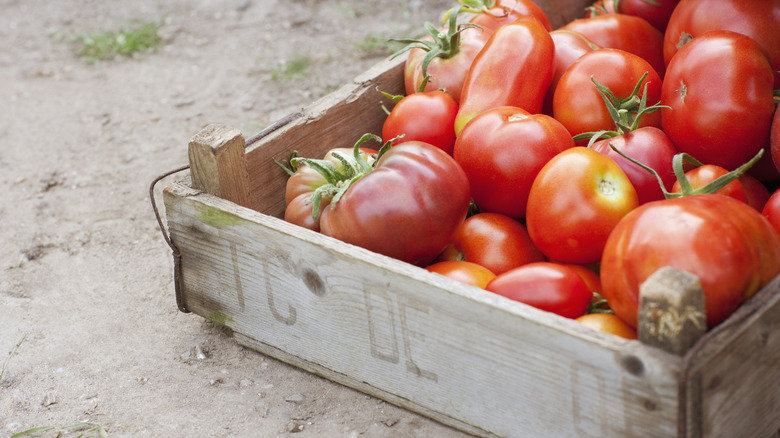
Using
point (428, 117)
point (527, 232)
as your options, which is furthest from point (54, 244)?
point (527, 232)

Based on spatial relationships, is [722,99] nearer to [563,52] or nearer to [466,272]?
[563,52]

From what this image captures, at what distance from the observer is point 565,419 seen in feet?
4.26

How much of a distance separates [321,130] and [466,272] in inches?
24.6

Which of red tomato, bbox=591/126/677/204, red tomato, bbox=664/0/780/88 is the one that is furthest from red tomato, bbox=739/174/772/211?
red tomato, bbox=664/0/780/88

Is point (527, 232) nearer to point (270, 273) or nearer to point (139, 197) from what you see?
point (270, 273)

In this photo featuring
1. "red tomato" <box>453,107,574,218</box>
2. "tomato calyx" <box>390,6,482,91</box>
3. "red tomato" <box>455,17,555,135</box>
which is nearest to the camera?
"red tomato" <box>453,107,574,218</box>

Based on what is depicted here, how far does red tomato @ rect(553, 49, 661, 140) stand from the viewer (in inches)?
65.0

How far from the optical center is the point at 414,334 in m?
1.43

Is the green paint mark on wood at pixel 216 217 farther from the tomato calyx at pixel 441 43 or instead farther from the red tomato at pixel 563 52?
the red tomato at pixel 563 52

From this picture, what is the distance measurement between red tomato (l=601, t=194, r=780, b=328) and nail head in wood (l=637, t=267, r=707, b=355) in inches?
2.2

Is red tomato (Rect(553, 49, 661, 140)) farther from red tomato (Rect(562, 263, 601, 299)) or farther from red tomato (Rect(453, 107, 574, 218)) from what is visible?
red tomato (Rect(562, 263, 601, 299))

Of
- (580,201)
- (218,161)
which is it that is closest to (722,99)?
(580,201)

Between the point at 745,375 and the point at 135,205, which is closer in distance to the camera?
the point at 745,375

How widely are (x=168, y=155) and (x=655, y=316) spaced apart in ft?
6.52
